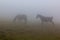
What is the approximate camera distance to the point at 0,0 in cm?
100

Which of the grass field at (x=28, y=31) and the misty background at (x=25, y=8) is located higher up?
the misty background at (x=25, y=8)

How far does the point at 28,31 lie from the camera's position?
3.36ft

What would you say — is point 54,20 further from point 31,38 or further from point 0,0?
point 0,0

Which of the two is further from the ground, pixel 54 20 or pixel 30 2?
pixel 30 2

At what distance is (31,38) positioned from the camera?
102 centimetres

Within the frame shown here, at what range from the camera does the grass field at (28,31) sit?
101cm

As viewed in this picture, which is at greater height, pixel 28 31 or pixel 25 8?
pixel 25 8

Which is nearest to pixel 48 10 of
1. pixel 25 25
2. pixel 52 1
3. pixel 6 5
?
pixel 52 1

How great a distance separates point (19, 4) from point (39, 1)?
0.58ft

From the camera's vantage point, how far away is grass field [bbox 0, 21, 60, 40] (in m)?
1.01

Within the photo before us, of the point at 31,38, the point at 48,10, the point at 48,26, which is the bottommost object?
the point at 31,38

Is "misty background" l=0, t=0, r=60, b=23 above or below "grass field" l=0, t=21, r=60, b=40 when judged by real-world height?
above

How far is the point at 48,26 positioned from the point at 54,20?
2.9 inches

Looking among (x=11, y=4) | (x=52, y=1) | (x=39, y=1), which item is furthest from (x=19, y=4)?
(x=52, y=1)
